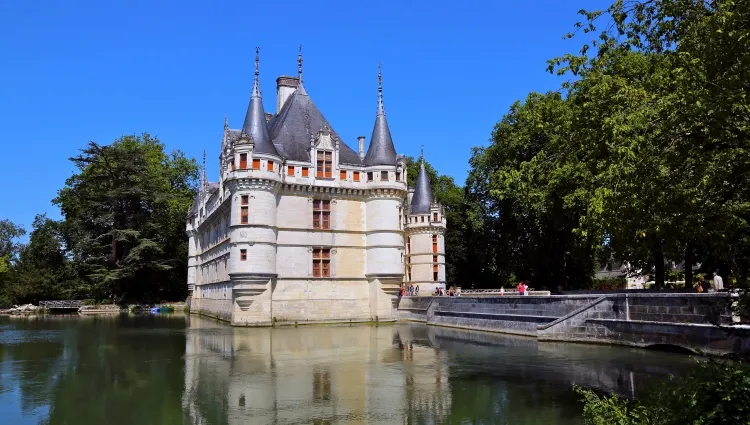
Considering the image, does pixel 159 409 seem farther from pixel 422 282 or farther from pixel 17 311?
pixel 17 311

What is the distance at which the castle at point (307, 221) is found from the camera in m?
27.7

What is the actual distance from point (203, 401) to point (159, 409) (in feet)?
2.45

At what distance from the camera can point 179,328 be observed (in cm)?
2772

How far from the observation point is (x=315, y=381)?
11961mm

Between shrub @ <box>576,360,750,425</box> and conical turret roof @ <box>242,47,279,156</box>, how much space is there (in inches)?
908

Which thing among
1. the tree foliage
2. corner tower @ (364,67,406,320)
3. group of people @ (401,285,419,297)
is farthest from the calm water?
group of people @ (401,285,419,297)

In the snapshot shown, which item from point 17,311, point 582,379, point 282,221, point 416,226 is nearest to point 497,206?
point 416,226

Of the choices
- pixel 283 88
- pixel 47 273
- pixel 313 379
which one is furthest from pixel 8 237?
pixel 313 379

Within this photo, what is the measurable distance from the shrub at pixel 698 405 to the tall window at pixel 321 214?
23867mm

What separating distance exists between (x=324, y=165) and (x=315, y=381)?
19370 mm

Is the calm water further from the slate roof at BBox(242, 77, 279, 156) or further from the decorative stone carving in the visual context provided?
the decorative stone carving

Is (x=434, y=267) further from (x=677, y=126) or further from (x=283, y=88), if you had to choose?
(x=677, y=126)

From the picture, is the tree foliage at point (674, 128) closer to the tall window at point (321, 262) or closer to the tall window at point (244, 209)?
the tall window at point (244, 209)

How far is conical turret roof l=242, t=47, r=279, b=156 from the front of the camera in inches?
1101
